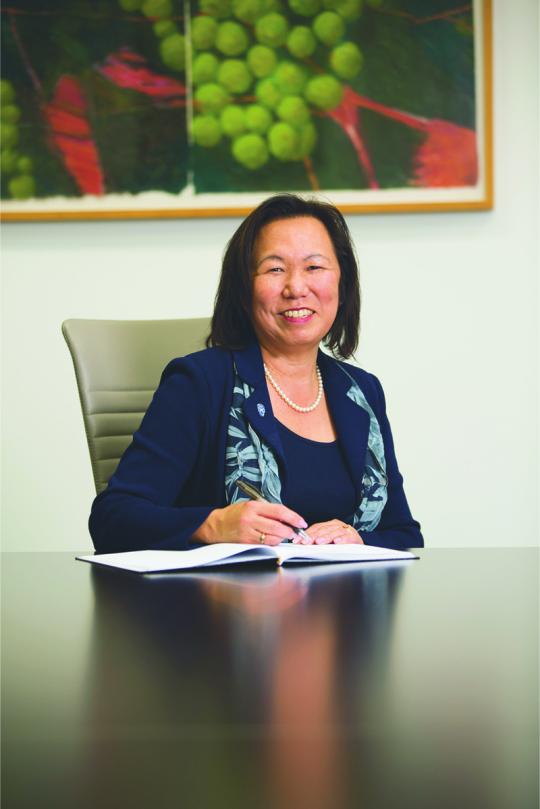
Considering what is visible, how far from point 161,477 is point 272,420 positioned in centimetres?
25

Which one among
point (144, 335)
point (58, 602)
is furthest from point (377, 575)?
point (144, 335)

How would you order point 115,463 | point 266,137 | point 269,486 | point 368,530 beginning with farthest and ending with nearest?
1. point 266,137
2. point 115,463
3. point 368,530
4. point 269,486

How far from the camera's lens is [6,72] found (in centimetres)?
302

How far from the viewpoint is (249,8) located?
2963 millimetres

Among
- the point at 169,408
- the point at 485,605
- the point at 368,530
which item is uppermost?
the point at 169,408

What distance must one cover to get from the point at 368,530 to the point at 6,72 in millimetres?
2012

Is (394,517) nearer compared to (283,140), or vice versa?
(394,517)

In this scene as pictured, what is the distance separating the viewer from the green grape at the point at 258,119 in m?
3.00

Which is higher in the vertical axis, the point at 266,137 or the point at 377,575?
the point at 266,137

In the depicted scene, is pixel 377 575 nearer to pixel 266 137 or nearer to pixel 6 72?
pixel 266 137

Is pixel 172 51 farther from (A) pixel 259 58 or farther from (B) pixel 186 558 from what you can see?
(B) pixel 186 558

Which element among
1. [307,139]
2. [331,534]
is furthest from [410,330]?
[331,534]

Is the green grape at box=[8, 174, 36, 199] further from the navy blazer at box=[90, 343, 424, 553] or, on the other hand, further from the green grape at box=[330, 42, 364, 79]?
the navy blazer at box=[90, 343, 424, 553]

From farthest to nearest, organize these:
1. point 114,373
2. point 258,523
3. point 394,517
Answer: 1. point 114,373
2. point 394,517
3. point 258,523
